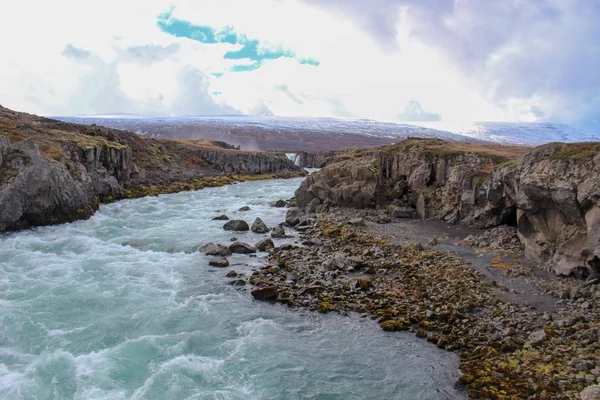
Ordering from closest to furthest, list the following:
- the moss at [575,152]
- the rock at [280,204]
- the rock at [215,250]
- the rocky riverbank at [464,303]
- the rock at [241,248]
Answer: the rocky riverbank at [464,303] → the moss at [575,152] → the rock at [215,250] → the rock at [241,248] → the rock at [280,204]

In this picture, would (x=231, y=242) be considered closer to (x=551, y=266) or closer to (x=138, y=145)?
(x=551, y=266)

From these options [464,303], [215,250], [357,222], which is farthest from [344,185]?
[464,303]

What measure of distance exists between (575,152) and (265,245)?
774 inches

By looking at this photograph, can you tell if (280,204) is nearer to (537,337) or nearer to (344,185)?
(344,185)

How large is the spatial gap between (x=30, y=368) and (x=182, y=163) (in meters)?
76.4

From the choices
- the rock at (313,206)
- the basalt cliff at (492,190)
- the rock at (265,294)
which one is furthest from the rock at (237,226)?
the rock at (265,294)

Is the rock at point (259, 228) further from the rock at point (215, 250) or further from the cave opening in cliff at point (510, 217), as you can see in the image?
the cave opening in cliff at point (510, 217)

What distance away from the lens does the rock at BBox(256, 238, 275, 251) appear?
30.4 metres

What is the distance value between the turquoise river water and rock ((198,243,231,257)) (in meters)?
1.22

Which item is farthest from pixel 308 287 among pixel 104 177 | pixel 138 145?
pixel 138 145

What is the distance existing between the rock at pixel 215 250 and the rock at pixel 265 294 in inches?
311

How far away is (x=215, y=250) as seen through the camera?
2906 centimetres

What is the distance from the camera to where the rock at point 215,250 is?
28897 millimetres

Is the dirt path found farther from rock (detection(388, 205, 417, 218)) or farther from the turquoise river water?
the turquoise river water
